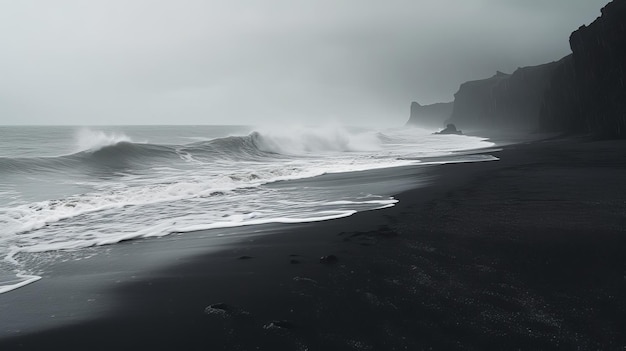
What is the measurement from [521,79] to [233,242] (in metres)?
89.8

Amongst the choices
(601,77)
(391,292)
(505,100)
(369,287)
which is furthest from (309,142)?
A: (505,100)

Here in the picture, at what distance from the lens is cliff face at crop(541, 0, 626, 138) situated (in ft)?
83.3

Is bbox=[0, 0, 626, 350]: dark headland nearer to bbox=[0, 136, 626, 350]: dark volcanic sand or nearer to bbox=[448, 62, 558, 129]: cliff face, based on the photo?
bbox=[0, 136, 626, 350]: dark volcanic sand

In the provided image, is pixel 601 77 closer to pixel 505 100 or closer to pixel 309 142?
pixel 309 142

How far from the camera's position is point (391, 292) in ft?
10.9

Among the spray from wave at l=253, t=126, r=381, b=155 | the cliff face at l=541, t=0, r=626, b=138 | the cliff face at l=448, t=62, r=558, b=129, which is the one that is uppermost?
the cliff face at l=448, t=62, r=558, b=129

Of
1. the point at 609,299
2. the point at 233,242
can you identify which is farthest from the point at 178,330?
the point at 609,299

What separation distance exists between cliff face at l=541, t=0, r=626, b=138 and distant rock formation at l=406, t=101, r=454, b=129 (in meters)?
143

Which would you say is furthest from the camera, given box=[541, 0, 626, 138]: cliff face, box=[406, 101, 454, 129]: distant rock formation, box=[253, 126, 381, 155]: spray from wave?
box=[406, 101, 454, 129]: distant rock formation

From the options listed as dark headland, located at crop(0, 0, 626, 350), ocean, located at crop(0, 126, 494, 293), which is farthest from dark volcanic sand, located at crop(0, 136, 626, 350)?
ocean, located at crop(0, 126, 494, 293)

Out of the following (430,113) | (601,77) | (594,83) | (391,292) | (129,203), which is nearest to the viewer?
(391,292)

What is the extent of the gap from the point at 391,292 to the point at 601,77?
3336cm

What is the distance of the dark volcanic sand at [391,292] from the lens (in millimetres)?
2645

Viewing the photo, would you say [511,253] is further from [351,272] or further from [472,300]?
[351,272]
